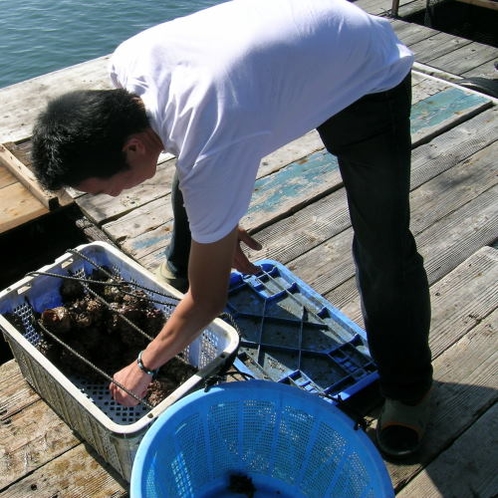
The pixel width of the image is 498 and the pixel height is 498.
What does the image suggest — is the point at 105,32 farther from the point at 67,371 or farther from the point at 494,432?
the point at 494,432

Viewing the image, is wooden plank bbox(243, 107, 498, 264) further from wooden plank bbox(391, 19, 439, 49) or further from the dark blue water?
the dark blue water

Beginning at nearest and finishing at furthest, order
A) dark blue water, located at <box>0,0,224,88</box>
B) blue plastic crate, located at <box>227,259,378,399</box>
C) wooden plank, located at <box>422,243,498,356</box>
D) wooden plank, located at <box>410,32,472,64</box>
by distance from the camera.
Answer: blue plastic crate, located at <box>227,259,378,399</box>, wooden plank, located at <box>422,243,498,356</box>, wooden plank, located at <box>410,32,472,64</box>, dark blue water, located at <box>0,0,224,88</box>

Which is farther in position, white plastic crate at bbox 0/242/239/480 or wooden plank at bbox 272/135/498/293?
wooden plank at bbox 272/135/498/293

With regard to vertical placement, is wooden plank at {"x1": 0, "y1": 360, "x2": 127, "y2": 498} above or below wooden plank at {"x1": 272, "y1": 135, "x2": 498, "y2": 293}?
above

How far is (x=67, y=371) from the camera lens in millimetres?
2314

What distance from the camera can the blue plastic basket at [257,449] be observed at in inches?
64.7

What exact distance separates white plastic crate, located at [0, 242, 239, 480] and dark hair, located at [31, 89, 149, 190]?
680 mm

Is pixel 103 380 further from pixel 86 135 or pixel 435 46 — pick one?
pixel 435 46

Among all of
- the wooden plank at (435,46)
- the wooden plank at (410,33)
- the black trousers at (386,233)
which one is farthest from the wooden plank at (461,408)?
the wooden plank at (410,33)

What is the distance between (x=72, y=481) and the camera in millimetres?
2008

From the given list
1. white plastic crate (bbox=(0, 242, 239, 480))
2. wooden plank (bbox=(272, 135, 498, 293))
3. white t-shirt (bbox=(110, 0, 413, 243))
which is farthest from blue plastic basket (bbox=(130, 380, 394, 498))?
wooden plank (bbox=(272, 135, 498, 293))

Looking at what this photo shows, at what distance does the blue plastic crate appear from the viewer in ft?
7.46

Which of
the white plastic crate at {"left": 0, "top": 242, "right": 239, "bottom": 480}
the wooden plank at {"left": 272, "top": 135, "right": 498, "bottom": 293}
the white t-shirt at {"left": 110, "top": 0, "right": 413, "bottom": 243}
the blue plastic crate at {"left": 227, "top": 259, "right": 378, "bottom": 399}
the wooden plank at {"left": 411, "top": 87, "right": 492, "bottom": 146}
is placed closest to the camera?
the white t-shirt at {"left": 110, "top": 0, "right": 413, "bottom": 243}

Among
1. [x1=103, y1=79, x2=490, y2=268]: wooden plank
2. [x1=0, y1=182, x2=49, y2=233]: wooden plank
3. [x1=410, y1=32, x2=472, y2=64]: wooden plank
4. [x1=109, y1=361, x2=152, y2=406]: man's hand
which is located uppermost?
[x1=109, y1=361, x2=152, y2=406]: man's hand
